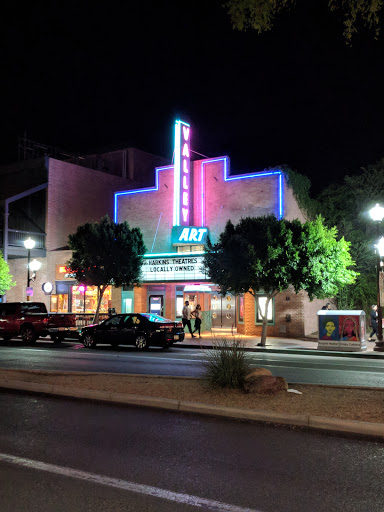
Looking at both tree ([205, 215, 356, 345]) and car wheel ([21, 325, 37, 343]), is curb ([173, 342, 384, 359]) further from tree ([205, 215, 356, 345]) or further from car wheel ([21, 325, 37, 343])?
car wheel ([21, 325, 37, 343])

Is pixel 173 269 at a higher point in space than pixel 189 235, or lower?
lower

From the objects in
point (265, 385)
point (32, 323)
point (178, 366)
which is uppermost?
point (32, 323)

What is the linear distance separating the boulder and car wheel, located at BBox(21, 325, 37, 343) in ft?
55.0

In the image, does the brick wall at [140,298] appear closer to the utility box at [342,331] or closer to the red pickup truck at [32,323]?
the red pickup truck at [32,323]

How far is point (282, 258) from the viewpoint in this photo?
21.7 metres

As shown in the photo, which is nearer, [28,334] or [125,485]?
[125,485]

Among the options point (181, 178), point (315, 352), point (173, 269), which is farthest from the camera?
point (181, 178)

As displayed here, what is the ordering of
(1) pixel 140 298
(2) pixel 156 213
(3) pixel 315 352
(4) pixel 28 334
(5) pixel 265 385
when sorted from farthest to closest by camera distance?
(2) pixel 156 213 < (1) pixel 140 298 < (4) pixel 28 334 < (3) pixel 315 352 < (5) pixel 265 385

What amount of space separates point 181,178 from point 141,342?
11.0 meters

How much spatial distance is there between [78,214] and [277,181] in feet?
54.8

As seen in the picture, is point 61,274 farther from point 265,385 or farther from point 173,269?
point 265,385

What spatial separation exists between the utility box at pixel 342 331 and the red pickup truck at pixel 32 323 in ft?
36.7

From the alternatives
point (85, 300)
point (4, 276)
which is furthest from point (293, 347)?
point (4, 276)

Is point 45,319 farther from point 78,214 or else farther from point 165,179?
point 78,214
